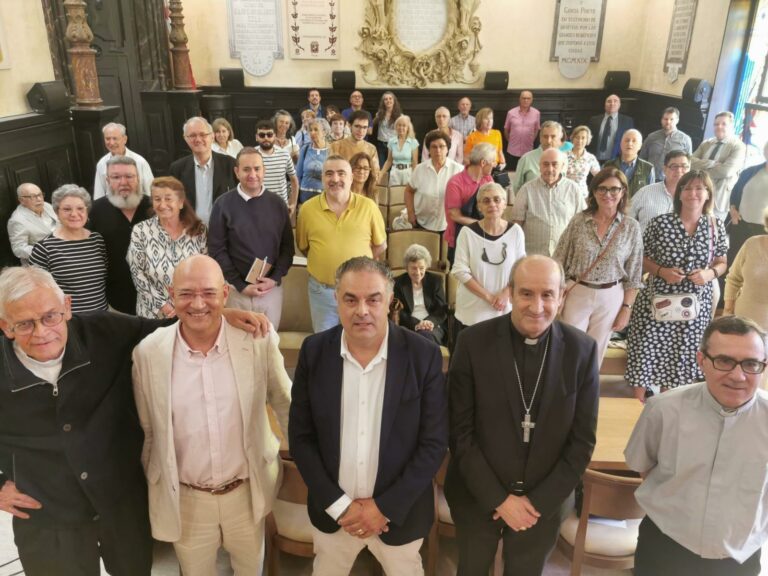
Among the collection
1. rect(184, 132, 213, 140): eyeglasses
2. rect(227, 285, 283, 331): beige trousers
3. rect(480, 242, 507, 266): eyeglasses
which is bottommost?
rect(227, 285, 283, 331): beige trousers

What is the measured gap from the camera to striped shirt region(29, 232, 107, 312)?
306 cm

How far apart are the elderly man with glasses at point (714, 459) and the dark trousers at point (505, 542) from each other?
362mm

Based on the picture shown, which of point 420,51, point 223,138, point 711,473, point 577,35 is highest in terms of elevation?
point 577,35

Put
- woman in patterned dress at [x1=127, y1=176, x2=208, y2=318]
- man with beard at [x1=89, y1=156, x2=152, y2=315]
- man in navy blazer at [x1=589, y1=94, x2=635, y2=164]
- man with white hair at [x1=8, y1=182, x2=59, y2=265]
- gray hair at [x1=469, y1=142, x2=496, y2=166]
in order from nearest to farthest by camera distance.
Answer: woman in patterned dress at [x1=127, y1=176, x2=208, y2=318] → man with beard at [x1=89, y1=156, x2=152, y2=315] → gray hair at [x1=469, y1=142, x2=496, y2=166] → man with white hair at [x1=8, y1=182, x2=59, y2=265] → man in navy blazer at [x1=589, y1=94, x2=635, y2=164]

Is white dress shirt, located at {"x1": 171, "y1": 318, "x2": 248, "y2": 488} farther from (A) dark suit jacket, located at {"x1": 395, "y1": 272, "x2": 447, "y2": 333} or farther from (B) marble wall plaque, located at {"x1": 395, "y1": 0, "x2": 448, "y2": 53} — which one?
(B) marble wall plaque, located at {"x1": 395, "y1": 0, "x2": 448, "y2": 53}

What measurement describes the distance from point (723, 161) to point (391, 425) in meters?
5.01

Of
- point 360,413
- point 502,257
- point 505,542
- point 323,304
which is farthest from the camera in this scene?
point 323,304

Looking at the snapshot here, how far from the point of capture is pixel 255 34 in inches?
384

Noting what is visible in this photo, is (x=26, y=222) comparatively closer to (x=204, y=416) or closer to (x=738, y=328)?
(x=204, y=416)

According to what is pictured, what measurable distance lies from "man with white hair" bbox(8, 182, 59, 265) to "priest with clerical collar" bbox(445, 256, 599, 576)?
414 centimetres

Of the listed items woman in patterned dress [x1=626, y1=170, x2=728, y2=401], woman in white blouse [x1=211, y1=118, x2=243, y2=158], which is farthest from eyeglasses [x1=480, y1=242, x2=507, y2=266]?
woman in white blouse [x1=211, y1=118, x2=243, y2=158]

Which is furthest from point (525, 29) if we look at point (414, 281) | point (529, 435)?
point (529, 435)

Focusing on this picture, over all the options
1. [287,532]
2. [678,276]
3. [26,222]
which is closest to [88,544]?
[287,532]

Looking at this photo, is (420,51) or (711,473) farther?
(420,51)
